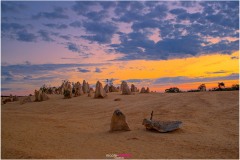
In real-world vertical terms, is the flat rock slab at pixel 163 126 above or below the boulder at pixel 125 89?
below

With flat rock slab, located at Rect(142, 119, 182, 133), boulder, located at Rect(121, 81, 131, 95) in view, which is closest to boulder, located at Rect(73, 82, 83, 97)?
boulder, located at Rect(121, 81, 131, 95)

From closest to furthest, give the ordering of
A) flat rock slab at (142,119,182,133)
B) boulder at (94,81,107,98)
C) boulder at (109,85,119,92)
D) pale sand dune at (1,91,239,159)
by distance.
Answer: pale sand dune at (1,91,239,159) → flat rock slab at (142,119,182,133) → boulder at (94,81,107,98) → boulder at (109,85,119,92)

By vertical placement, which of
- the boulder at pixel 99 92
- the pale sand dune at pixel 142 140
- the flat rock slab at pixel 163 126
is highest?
the boulder at pixel 99 92

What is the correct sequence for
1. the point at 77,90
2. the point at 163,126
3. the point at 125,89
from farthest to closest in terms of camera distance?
the point at 77,90, the point at 125,89, the point at 163,126

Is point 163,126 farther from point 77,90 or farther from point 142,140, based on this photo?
point 77,90

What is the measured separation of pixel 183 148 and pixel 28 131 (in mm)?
6225

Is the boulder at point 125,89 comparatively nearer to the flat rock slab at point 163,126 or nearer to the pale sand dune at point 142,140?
the pale sand dune at point 142,140

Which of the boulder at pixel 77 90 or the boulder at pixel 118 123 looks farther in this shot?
the boulder at pixel 77 90

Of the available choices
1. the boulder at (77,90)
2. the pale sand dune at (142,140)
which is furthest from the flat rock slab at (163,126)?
the boulder at (77,90)

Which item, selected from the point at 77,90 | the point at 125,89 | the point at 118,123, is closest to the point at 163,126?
the point at 118,123

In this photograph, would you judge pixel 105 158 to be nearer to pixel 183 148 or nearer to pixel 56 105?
pixel 183 148

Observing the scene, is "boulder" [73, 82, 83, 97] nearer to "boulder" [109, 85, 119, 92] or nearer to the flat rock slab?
"boulder" [109, 85, 119, 92]

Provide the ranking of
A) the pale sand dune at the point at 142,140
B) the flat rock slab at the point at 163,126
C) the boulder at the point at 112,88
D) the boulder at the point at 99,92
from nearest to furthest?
the pale sand dune at the point at 142,140 → the flat rock slab at the point at 163,126 → the boulder at the point at 99,92 → the boulder at the point at 112,88

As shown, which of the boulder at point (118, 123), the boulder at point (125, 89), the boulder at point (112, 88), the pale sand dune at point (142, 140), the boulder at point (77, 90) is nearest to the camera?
the pale sand dune at point (142, 140)
